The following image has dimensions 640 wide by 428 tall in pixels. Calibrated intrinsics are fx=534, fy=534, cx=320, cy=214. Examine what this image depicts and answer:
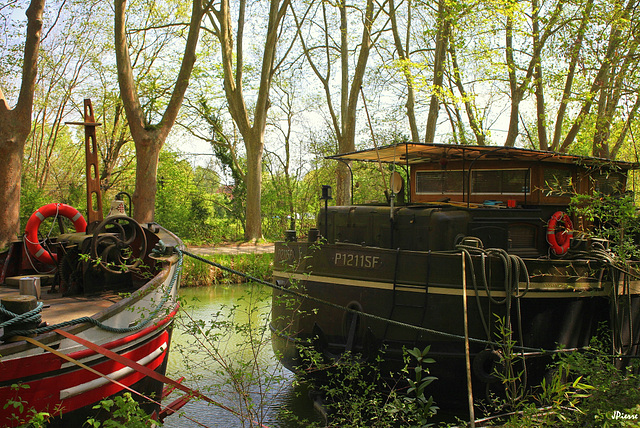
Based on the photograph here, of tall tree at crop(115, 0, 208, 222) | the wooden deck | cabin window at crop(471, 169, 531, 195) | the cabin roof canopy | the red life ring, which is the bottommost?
the wooden deck

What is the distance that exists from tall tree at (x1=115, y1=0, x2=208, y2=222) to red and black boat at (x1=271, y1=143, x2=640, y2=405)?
8524 millimetres

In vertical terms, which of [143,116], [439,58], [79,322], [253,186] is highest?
[439,58]

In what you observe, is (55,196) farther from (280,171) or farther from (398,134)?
(398,134)

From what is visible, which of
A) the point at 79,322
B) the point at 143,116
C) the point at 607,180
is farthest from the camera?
the point at 143,116

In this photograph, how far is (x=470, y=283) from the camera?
615 centimetres

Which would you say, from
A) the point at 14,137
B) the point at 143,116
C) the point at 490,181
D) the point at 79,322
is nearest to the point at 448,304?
the point at 490,181

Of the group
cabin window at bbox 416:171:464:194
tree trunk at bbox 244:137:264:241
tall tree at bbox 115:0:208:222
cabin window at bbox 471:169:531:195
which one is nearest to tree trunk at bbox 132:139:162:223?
tall tree at bbox 115:0:208:222

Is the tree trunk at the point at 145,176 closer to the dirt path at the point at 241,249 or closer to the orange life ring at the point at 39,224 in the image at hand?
the dirt path at the point at 241,249

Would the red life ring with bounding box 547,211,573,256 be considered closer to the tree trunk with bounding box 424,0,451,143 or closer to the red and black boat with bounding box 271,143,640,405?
the red and black boat with bounding box 271,143,640,405

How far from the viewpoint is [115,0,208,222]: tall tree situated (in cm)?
1455

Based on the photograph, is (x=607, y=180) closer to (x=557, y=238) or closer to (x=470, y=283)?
(x=557, y=238)

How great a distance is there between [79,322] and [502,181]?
6.12 meters

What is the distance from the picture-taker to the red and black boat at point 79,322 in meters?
3.87

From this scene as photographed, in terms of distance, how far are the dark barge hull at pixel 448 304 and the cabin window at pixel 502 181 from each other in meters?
1.68
